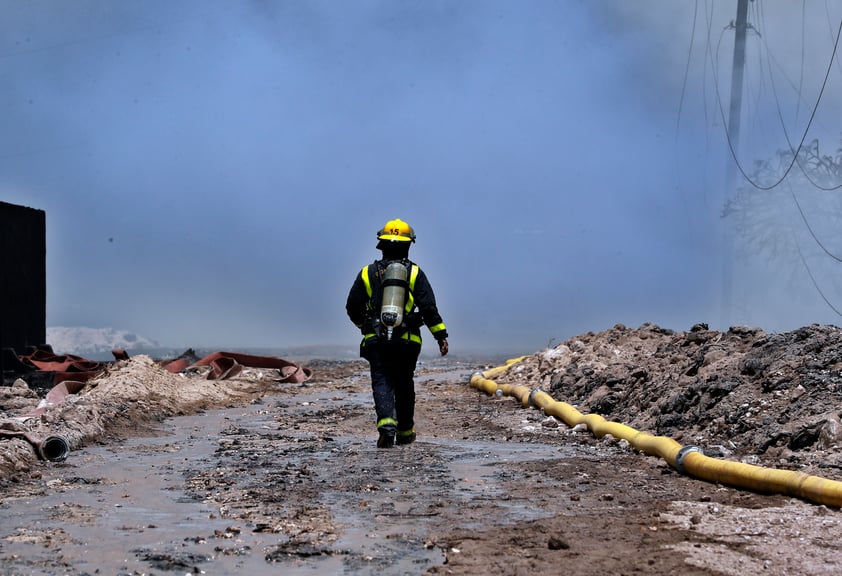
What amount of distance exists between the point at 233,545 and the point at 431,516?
1.35 m

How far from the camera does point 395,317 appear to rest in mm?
10562

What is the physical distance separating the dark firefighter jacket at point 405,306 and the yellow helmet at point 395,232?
243mm

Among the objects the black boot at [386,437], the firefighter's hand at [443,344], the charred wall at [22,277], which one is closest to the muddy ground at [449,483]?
the black boot at [386,437]

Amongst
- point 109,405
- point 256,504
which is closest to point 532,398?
point 109,405

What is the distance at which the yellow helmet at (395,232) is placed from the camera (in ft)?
35.2

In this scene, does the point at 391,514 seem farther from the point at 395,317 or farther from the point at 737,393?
the point at 737,393

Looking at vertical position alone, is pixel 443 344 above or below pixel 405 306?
below

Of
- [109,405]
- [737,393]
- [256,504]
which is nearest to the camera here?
[256,504]

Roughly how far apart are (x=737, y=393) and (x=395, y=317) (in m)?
3.81

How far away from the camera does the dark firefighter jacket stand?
10719 millimetres

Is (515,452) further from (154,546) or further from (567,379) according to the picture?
(567,379)

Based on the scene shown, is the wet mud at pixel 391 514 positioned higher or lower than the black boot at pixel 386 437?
lower

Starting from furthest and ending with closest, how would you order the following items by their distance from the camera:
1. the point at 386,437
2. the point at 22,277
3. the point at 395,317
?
the point at 22,277
the point at 395,317
the point at 386,437

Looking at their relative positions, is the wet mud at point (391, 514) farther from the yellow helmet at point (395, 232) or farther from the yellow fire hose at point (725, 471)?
the yellow helmet at point (395, 232)
